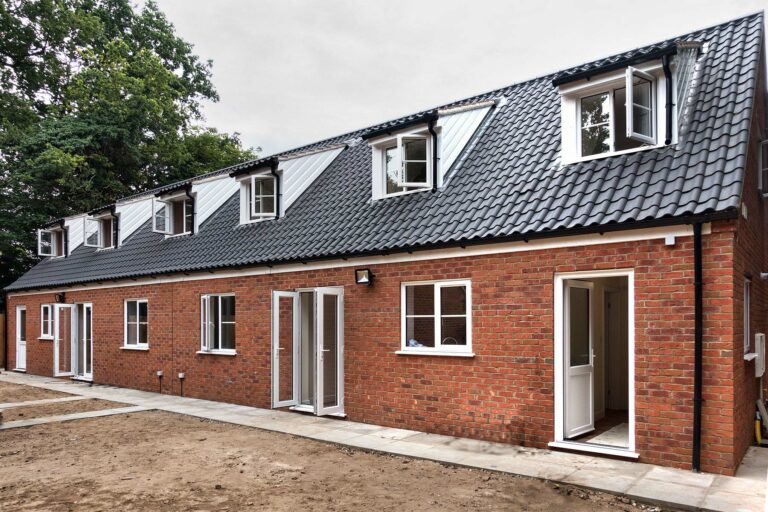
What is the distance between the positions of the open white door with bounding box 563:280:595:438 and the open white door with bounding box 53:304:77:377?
16.5 m

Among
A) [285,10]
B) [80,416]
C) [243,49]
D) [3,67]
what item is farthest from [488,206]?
[243,49]

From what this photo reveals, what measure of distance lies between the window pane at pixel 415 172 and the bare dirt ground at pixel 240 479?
5.21m

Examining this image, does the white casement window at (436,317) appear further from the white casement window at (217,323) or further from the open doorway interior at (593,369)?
the white casement window at (217,323)

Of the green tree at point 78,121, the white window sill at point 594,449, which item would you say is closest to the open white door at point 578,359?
the white window sill at point 594,449

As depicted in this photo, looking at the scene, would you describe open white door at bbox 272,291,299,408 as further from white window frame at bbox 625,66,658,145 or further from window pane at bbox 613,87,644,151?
white window frame at bbox 625,66,658,145

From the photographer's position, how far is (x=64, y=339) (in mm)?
18984

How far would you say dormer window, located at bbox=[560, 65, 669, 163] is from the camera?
320 inches

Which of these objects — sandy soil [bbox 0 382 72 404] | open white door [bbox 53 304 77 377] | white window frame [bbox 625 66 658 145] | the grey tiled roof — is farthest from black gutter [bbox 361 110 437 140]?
open white door [bbox 53 304 77 377]

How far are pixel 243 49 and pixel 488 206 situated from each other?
28.3 m

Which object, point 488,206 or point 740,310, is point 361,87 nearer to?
point 488,206

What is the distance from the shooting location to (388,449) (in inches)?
324

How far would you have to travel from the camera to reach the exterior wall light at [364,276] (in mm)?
10164

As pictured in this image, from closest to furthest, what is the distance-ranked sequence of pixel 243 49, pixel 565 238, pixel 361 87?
pixel 565 238 → pixel 243 49 → pixel 361 87

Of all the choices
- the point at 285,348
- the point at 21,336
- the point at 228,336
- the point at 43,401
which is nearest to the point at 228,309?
the point at 228,336
